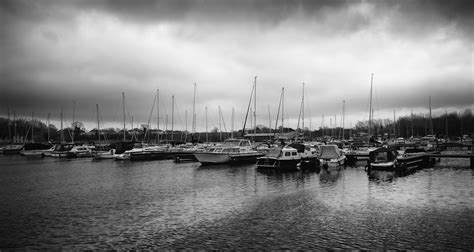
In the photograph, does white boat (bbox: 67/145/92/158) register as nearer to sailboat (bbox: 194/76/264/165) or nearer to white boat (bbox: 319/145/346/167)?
sailboat (bbox: 194/76/264/165)

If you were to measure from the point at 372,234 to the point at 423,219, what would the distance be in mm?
5523

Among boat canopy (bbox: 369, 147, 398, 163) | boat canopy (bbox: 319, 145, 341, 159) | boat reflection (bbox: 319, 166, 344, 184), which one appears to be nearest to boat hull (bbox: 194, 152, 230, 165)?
boat canopy (bbox: 319, 145, 341, 159)

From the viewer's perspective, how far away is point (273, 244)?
57.0 feet

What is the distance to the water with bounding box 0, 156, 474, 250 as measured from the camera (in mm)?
17984

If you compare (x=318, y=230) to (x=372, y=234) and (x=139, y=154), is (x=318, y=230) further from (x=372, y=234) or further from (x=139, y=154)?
(x=139, y=154)

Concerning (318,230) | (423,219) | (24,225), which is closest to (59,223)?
(24,225)

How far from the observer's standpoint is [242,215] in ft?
77.4

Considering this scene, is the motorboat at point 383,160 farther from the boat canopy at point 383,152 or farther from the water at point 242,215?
the water at point 242,215

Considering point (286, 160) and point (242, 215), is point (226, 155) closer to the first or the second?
point (286, 160)

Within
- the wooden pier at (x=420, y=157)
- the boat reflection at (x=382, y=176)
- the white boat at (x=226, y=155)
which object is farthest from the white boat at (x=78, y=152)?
the boat reflection at (x=382, y=176)

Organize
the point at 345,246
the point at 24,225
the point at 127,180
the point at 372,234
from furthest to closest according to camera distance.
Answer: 1. the point at 127,180
2. the point at 24,225
3. the point at 372,234
4. the point at 345,246

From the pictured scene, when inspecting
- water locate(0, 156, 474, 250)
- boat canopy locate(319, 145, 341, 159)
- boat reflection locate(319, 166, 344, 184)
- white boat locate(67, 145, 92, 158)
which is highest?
boat canopy locate(319, 145, 341, 159)

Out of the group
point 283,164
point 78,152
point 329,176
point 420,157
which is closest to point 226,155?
point 283,164

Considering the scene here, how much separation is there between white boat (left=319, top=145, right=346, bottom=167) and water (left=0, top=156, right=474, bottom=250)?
14.6 meters
